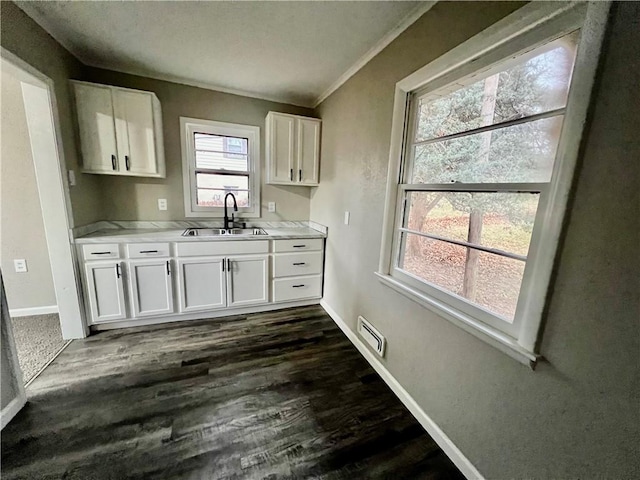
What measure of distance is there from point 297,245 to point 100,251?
1.73 meters

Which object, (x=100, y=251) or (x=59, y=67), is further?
(x=100, y=251)

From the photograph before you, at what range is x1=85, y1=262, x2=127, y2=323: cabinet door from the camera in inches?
84.5

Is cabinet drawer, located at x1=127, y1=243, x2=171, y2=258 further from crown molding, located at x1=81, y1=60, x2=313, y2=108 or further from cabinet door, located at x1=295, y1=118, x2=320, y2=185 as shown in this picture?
crown molding, located at x1=81, y1=60, x2=313, y2=108

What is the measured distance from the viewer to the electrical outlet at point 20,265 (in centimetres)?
241

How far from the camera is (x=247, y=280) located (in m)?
2.62

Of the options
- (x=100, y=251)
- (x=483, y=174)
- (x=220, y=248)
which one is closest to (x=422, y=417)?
(x=483, y=174)

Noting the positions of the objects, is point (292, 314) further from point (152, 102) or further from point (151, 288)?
point (152, 102)

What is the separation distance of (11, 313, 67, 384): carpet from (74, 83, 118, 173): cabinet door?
1479 mm

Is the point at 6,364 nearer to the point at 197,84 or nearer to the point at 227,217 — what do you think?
the point at 227,217

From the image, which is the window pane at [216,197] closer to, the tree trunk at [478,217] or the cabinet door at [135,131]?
the cabinet door at [135,131]

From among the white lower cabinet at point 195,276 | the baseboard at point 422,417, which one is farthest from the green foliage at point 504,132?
Result: the white lower cabinet at point 195,276

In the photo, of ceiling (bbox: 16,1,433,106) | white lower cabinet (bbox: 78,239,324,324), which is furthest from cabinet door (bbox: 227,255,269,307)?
ceiling (bbox: 16,1,433,106)

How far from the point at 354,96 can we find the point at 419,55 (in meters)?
0.78

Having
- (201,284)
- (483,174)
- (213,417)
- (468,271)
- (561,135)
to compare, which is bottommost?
(213,417)
